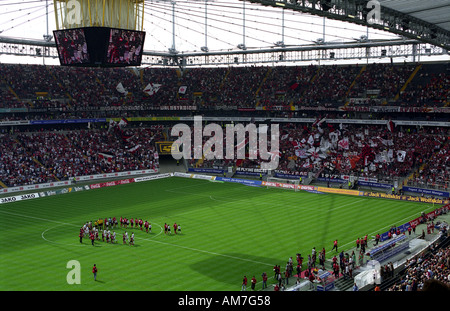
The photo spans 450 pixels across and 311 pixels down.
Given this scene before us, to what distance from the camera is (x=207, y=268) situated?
95.2 ft

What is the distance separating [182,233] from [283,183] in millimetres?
23973

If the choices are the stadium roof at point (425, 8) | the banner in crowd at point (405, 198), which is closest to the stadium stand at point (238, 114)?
the banner in crowd at point (405, 198)

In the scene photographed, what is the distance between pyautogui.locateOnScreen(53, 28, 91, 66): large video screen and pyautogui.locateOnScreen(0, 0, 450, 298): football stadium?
177 millimetres

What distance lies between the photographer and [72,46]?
130ft

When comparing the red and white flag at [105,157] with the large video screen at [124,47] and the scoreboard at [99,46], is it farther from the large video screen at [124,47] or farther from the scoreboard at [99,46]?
the large video screen at [124,47]

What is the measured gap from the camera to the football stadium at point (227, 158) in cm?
2831

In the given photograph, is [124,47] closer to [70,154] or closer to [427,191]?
[70,154]

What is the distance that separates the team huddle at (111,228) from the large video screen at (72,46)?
13.8 metres

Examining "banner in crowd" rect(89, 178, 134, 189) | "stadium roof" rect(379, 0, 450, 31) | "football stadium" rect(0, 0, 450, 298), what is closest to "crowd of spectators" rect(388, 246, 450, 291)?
"football stadium" rect(0, 0, 450, 298)

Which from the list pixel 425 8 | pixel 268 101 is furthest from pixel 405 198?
pixel 268 101

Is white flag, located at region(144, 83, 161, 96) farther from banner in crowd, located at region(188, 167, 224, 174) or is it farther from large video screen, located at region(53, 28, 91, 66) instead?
large video screen, located at region(53, 28, 91, 66)

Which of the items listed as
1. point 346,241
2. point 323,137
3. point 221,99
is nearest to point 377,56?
point 323,137
